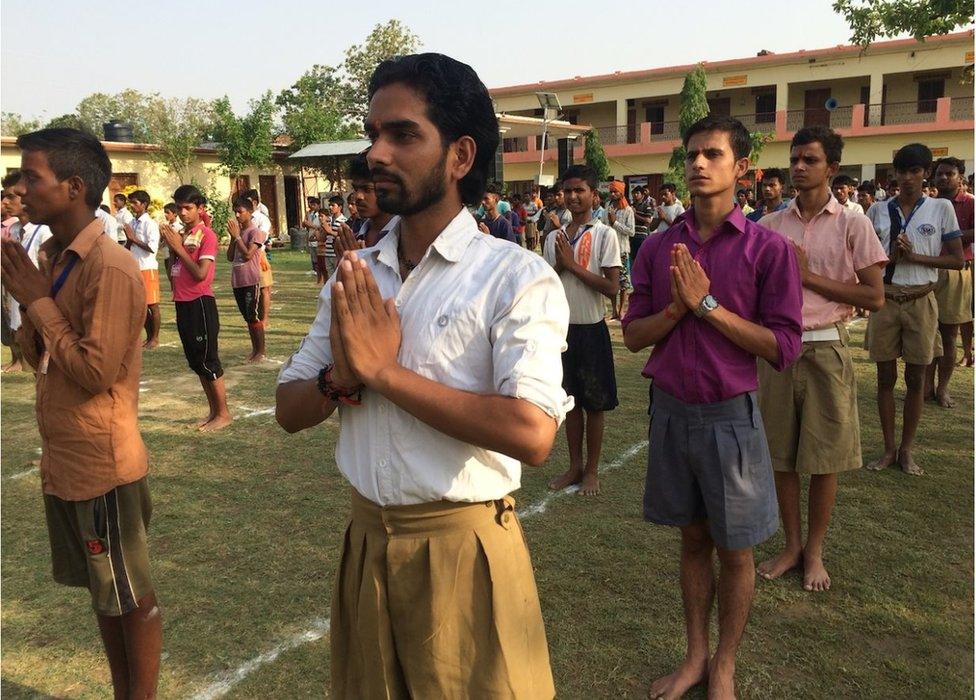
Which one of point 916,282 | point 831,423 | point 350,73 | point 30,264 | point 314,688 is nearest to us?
point 30,264

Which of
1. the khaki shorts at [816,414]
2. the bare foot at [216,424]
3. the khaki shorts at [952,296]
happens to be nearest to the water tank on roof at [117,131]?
the bare foot at [216,424]

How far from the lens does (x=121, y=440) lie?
95.7 inches

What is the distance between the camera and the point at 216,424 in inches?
234

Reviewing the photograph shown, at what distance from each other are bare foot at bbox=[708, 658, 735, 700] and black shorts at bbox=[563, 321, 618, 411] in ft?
6.78

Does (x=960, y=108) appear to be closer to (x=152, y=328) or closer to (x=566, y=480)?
(x=152, y=328)

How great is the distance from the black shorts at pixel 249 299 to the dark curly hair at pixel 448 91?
6806 mm

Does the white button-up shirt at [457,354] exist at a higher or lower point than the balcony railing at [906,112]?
lower

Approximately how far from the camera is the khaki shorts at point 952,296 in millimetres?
6141

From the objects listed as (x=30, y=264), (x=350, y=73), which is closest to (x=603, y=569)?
(x=30, y=264)

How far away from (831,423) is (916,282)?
2395 mm

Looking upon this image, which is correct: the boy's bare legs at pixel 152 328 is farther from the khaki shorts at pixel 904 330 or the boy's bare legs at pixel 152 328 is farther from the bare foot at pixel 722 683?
the bare foot at pixel 722 683

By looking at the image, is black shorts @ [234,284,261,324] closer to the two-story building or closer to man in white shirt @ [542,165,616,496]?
man in white shirt @ [542,165,616,496]

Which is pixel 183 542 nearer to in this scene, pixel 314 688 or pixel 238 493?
pixel 238 493

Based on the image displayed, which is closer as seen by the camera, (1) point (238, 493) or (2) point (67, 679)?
(2) point (67, 679)
